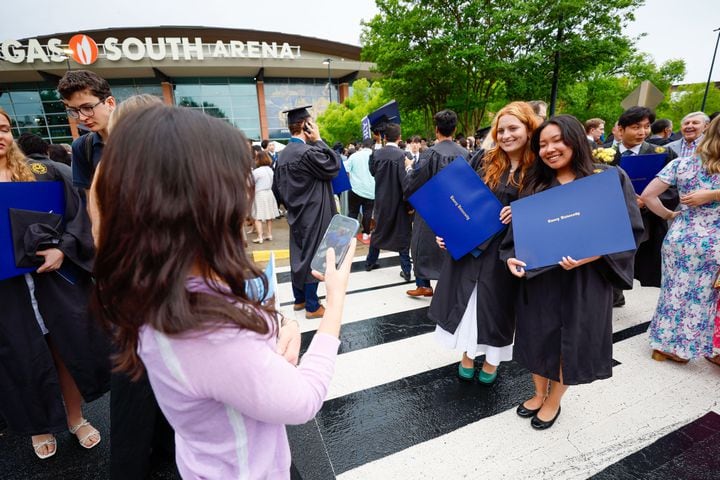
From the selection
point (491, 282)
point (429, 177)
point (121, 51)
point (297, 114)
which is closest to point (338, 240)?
point (491, 282)

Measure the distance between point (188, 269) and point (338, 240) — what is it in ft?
1.93

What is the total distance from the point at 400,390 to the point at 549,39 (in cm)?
1865

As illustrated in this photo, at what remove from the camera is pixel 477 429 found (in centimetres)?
231

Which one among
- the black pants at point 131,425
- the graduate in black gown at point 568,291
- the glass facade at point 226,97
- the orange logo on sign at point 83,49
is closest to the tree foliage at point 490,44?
the glass facade at point 226,97

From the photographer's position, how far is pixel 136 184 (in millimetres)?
673

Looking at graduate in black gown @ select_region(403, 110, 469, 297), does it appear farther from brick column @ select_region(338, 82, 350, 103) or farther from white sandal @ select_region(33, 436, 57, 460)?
brick column @ select_region(338, 82, 350, 103)

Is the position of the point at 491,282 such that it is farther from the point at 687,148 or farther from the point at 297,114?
the point at 687,148

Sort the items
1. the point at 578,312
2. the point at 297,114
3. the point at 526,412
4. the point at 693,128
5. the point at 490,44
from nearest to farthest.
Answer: the point at 578,312 < the point at 526,412 < the point at 297,114 < the point at 693,128 < the point at 490,44

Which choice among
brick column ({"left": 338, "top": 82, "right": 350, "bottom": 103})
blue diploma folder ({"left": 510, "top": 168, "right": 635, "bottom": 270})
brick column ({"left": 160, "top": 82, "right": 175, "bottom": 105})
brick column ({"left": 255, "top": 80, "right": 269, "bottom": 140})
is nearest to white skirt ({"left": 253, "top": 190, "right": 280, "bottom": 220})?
blue diploma folder ({"left": 510, "top": 168, "right": 635, "bottom": 270})

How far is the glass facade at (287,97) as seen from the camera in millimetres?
30078

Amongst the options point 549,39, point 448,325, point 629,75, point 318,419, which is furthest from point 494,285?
point 629,75

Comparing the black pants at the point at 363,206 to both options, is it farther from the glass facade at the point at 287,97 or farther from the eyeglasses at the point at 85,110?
the glass facade at the point at 287,97

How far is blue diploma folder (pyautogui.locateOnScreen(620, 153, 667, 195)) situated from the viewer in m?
3.34

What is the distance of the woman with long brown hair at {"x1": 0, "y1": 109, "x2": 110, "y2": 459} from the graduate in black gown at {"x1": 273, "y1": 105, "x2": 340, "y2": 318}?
1998mm
